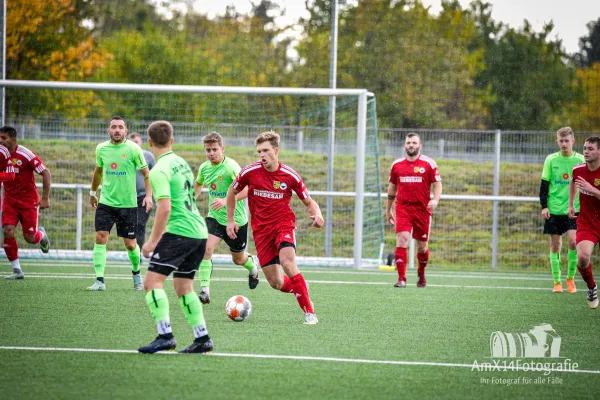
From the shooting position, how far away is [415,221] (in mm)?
12375

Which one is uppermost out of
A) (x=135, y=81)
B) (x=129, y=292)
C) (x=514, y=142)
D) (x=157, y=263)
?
(x=135, y=81)

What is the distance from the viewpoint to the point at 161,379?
539 cm

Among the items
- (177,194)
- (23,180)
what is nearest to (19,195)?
(23,180)

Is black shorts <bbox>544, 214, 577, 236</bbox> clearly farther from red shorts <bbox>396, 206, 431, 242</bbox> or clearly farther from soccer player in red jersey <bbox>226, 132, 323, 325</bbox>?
soccer player in red jersey <bbox>226, 132, 323, 325</bbox>

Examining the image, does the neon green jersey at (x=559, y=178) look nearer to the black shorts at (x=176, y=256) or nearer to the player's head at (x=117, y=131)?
the player's head at (x=117, y=131)

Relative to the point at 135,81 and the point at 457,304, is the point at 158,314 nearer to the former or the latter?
the point at 457,304

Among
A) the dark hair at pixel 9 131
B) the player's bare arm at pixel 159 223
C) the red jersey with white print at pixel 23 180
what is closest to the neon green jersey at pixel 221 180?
the red jersey with white print at pixel 23 180

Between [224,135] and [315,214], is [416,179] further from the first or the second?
[224,135]

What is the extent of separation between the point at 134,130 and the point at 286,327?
10.7 m

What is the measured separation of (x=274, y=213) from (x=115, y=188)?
3109 mm

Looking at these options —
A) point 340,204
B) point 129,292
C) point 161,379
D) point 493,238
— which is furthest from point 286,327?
point 493,238

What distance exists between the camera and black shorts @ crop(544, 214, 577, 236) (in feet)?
38.4

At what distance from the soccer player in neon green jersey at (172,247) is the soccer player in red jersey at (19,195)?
5.80m

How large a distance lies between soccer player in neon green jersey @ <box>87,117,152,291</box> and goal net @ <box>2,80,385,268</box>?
535 cm
